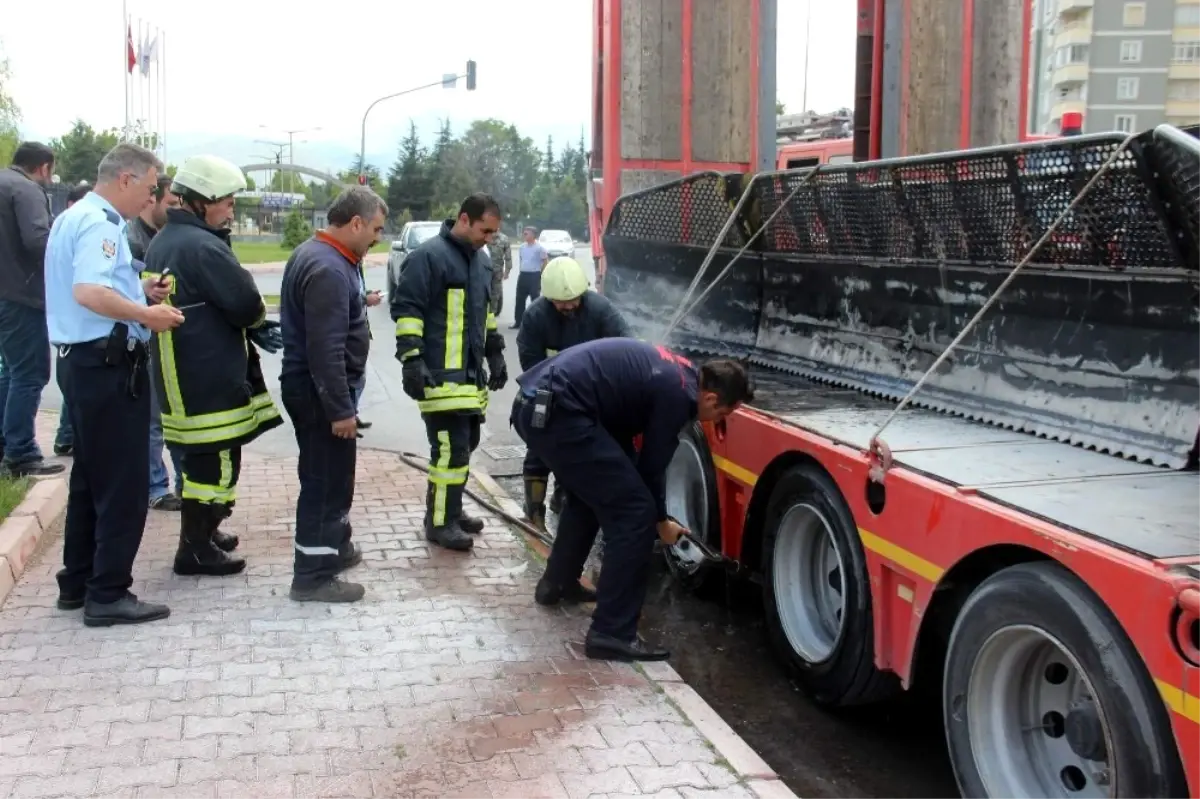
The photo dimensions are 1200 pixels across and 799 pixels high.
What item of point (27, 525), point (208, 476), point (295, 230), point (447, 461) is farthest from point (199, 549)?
point (295, 230)

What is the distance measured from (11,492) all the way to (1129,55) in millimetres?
86038

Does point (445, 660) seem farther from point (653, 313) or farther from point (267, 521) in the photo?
point (653, 313)

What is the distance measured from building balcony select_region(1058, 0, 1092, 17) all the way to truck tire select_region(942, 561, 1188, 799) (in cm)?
8423

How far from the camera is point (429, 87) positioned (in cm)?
3672

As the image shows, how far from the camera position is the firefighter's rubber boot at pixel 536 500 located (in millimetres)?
6363

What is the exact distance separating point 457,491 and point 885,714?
8.09 feet

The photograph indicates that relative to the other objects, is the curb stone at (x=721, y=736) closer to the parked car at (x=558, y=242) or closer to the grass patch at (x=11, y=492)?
the grass patch at (x=11, y=492)

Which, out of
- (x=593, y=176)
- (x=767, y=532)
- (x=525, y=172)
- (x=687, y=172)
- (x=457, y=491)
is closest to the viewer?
(x=767, y=532)

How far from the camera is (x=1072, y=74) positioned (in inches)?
3054

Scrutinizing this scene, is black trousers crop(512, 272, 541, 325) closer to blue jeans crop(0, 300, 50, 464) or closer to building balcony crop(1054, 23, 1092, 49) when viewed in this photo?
blue jeans crop(0, 300, 50, 464)

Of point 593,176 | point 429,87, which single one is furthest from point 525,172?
point 593,176

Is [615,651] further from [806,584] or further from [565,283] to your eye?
[565,283]

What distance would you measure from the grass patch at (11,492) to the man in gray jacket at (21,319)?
0.55 metres

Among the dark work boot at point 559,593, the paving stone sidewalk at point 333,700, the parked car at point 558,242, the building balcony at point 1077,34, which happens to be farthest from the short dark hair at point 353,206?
the building balcony at point 1077,34
